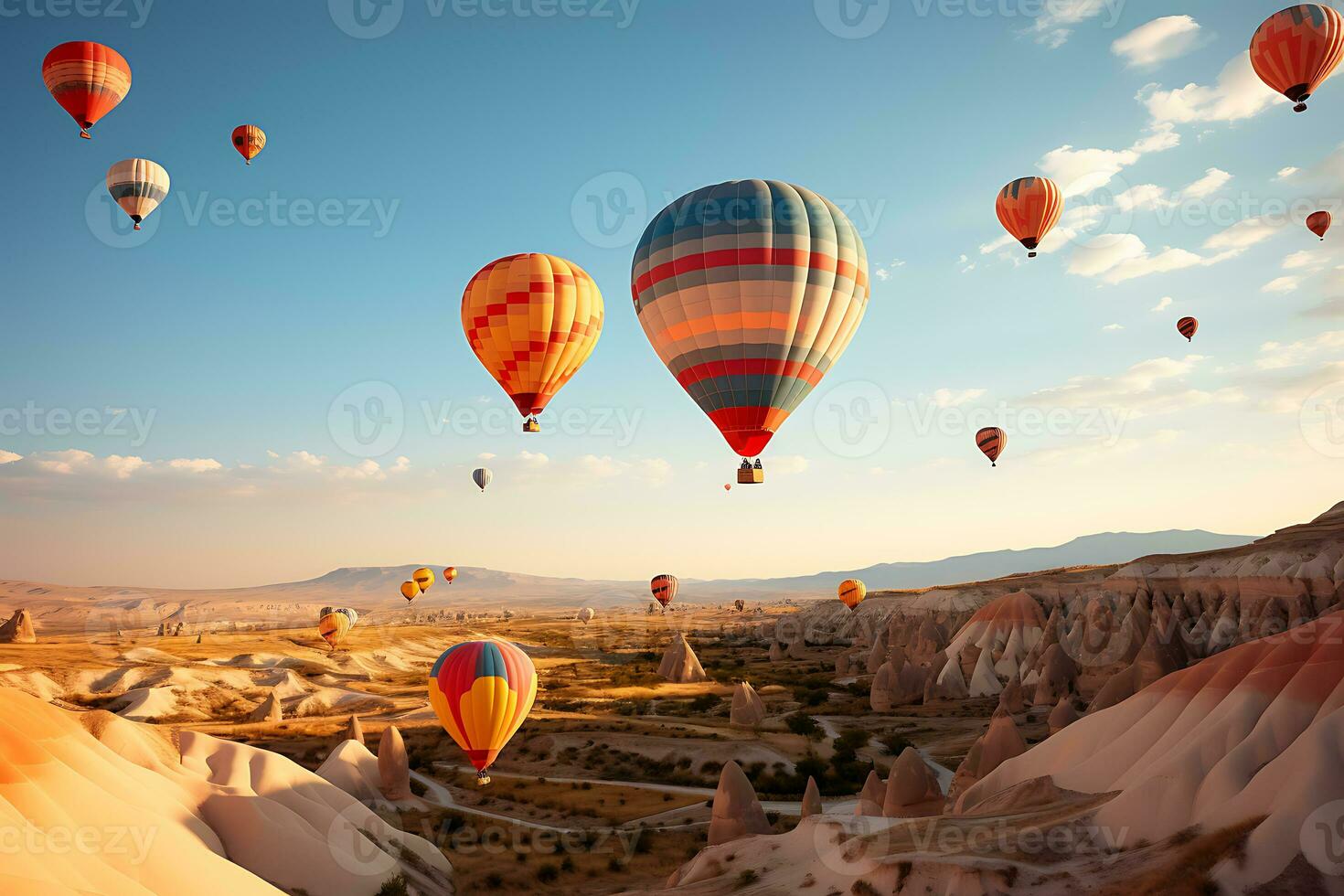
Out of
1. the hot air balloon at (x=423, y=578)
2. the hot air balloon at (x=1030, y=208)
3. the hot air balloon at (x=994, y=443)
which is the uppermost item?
the hot air balloon at (x=1030, y=208)

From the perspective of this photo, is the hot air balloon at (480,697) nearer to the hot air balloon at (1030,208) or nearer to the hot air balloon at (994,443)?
the hot air balloon at (1030,208)

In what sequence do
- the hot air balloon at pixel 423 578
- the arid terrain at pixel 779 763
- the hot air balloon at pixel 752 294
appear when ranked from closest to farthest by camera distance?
the arid terrain at pixel 779 763 < the hot air balloon at pixel 752 294 < the hot air balloon at pixel 423 578

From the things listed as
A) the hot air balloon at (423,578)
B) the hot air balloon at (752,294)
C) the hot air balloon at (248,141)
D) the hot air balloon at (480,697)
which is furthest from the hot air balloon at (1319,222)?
the hot air balloon at (423,578)

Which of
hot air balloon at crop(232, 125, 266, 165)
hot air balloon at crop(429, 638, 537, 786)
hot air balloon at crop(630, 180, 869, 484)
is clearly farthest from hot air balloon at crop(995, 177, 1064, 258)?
hot air balloon at crop(232, 125, 266, 165)

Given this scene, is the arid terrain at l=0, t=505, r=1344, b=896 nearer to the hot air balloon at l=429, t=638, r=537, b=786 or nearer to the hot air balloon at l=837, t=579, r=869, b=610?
the hot air balloon at l=429, t=638, r=537, b=786

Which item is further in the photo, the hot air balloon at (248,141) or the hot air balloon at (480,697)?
the hot air balloon at (248,141)

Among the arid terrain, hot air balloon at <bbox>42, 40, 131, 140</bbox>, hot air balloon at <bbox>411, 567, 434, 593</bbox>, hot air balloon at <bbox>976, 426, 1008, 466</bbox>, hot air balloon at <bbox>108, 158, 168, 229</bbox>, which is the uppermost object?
hot air balloon at <bbox>42, 40, 131, 140</bbox>
